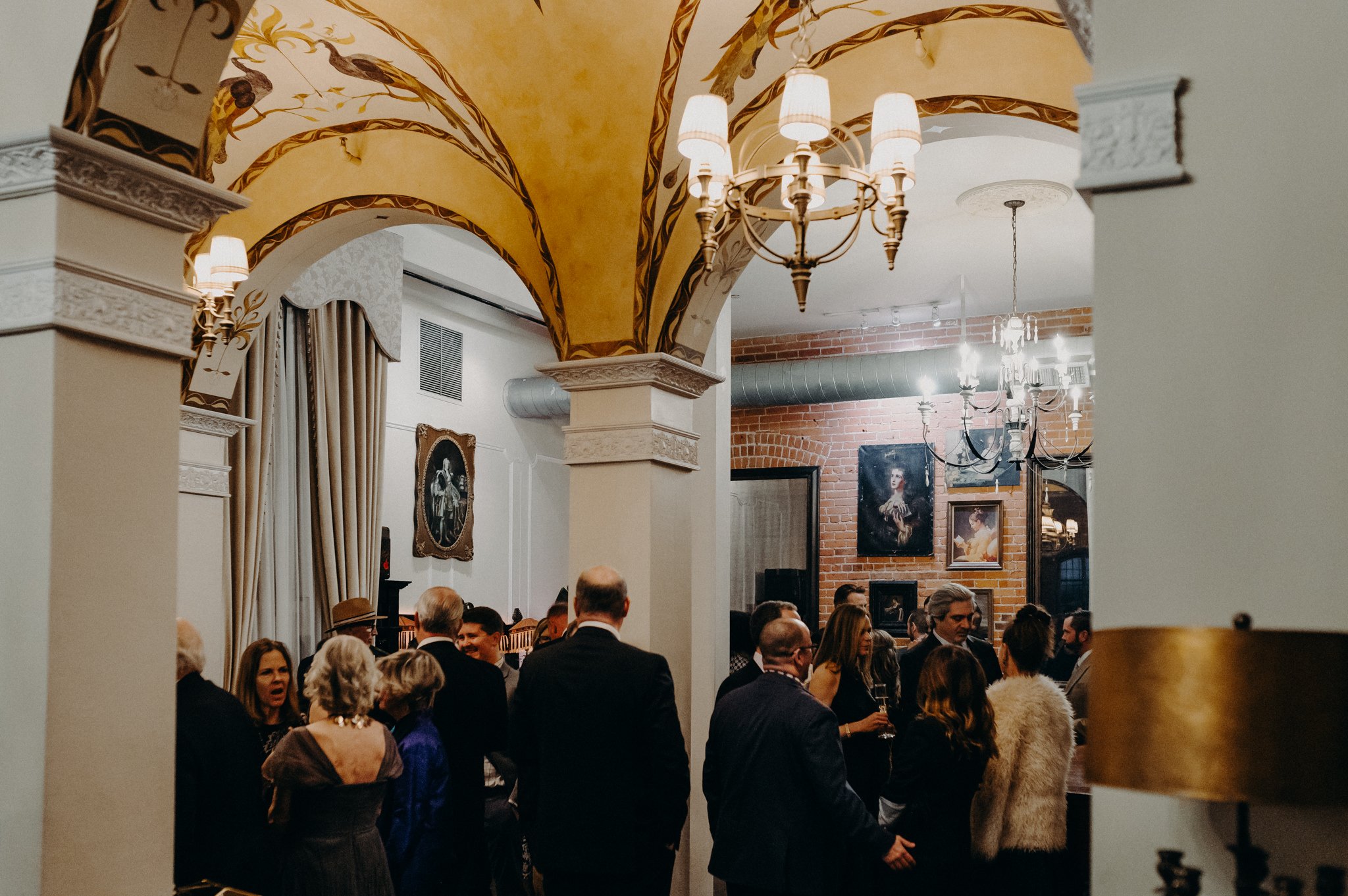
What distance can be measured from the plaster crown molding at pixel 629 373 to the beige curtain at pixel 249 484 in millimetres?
2868

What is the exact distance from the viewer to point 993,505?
1133 centimetres

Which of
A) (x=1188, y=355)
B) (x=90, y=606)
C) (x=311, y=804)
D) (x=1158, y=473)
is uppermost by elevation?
(x=1188, y=355)

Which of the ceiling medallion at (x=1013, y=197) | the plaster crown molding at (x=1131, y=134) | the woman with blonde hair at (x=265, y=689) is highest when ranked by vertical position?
the ceiling medallion at (x=1013, y=197)

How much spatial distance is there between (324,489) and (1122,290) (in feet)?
24.7

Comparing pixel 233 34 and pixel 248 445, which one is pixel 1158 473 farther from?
pixel 248 445

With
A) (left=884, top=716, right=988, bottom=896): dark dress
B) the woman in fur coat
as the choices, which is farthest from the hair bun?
(left=884, top=716, right=988, bottom=896): dark dress

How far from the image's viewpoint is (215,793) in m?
3.54

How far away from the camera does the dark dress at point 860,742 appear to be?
194 inches

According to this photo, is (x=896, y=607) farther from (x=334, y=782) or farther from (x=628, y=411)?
(x=334, y=782)

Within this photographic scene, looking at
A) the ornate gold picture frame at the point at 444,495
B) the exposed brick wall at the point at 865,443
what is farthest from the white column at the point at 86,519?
the exposed brick wall at the point at 865,443

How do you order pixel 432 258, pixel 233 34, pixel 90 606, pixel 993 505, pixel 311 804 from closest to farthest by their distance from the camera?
pixel 90 606 → pixel 233 34 → pixel 311 804 → pixel 432 258 → pixel 993 505

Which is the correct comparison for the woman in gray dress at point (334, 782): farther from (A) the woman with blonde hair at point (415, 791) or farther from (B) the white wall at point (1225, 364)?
(B) the white wall at point (1225, 364)

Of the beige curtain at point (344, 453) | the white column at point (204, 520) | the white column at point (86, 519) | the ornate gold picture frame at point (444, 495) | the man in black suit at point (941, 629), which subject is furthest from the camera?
the ornate gold picture frame at point (444, 495)

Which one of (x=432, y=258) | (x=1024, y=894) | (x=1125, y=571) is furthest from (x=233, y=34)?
(x=432, y=258)
